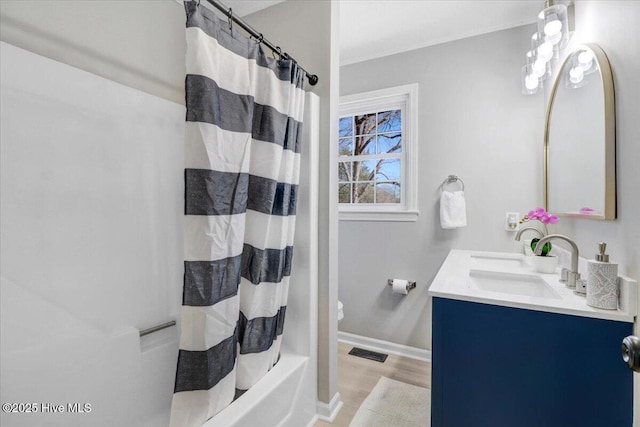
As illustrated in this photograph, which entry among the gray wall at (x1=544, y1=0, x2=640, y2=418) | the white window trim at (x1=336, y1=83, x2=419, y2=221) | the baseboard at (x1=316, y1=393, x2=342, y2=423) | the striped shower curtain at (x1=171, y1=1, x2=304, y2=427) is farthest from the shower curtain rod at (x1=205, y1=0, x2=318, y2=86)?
the baseboard at (x1=316, y1=393, x2=342, y2=423)

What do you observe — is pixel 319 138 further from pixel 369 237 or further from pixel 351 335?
pixel 351 335

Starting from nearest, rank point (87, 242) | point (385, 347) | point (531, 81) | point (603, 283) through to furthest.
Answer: point (603, 283) → point (87, 242) → point (531, 81) → point (385, 347)

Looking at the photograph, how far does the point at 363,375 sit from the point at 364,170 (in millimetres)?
1628

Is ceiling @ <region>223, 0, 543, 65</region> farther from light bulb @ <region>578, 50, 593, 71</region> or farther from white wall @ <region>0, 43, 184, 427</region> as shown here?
white wall @ <region>0, 43, 184, 427</region>

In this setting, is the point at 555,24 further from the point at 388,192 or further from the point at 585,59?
the point at 388,192

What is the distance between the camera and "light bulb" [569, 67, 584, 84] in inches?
55.8

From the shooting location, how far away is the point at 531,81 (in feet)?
6.04

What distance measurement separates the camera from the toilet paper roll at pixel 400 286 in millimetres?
2295

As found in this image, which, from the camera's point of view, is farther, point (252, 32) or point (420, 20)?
point (420, 20)

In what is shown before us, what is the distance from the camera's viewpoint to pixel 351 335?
8.34 ft

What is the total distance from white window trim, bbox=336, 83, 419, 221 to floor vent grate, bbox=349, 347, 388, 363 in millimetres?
1081

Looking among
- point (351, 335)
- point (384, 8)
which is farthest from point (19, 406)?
point (384, 8)

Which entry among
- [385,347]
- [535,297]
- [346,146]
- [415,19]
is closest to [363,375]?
[385,347]

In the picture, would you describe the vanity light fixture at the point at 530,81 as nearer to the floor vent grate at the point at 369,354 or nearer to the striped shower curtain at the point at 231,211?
the striped shower curtain at the point at 231,211
